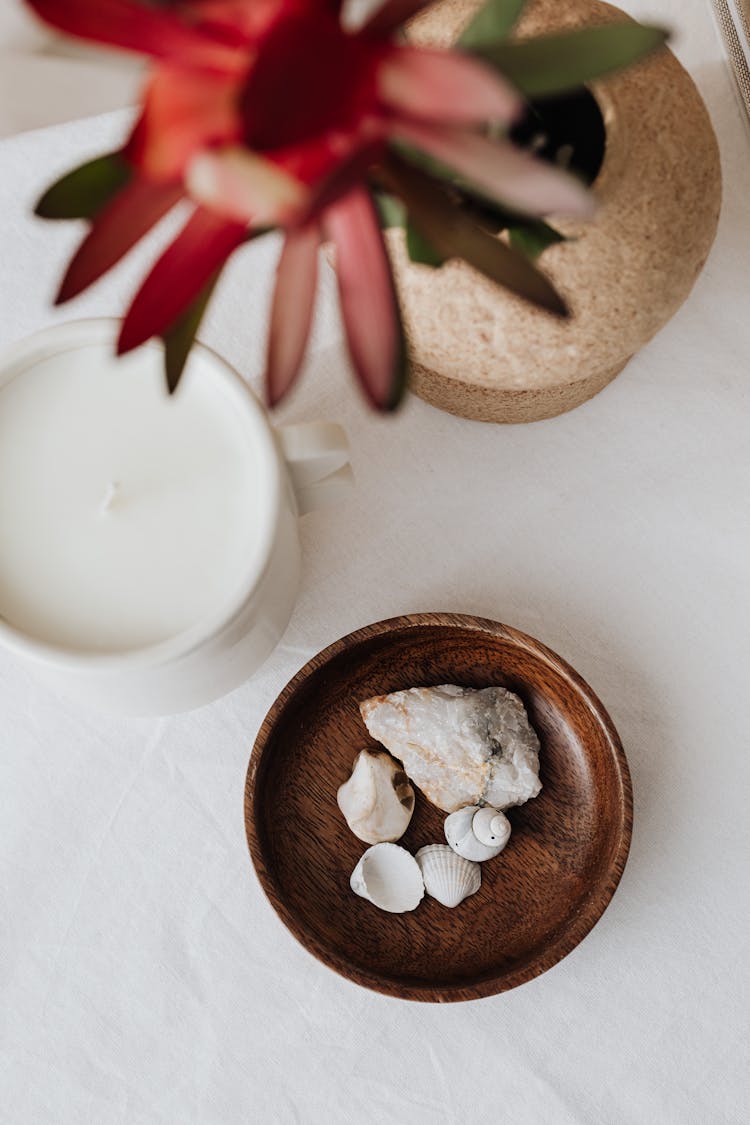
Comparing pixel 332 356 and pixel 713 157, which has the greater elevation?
pixel 713 157

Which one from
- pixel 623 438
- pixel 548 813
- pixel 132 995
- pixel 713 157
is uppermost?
pixel 713 157

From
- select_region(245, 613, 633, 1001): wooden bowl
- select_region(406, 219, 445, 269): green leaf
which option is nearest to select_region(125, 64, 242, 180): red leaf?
select_region(406, 219, 445, 269): green leaf

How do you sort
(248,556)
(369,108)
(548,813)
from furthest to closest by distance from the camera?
(548,813)
(248,556)
(369,108)

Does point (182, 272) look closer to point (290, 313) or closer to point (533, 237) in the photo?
point (290, 313)

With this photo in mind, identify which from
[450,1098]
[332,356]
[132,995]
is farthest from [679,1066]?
[332,356]

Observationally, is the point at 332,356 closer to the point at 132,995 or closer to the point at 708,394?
the point at 708,394
